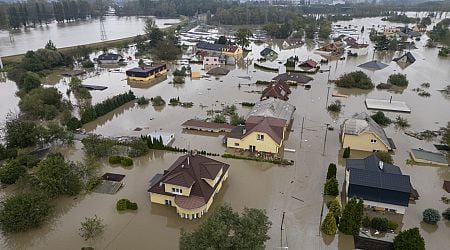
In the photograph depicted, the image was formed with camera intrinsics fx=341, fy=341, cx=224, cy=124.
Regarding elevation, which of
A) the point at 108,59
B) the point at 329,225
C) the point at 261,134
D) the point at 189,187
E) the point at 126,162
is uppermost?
the point at 108,59

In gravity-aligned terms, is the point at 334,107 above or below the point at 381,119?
above

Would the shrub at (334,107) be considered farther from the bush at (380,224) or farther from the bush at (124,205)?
the bush at (124,205)

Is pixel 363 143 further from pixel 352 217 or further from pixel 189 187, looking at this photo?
pixel 189 187

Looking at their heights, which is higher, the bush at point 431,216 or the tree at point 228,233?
the tree at point 228,233

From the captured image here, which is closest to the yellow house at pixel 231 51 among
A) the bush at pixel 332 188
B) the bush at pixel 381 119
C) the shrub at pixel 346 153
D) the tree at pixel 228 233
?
the bush at pixel 381 119

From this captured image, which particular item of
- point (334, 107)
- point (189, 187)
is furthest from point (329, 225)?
point (334, 107)

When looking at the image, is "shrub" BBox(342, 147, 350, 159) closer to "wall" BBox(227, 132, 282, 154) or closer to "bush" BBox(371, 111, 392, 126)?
"wall" BBox(227, 132, 282, 154)
